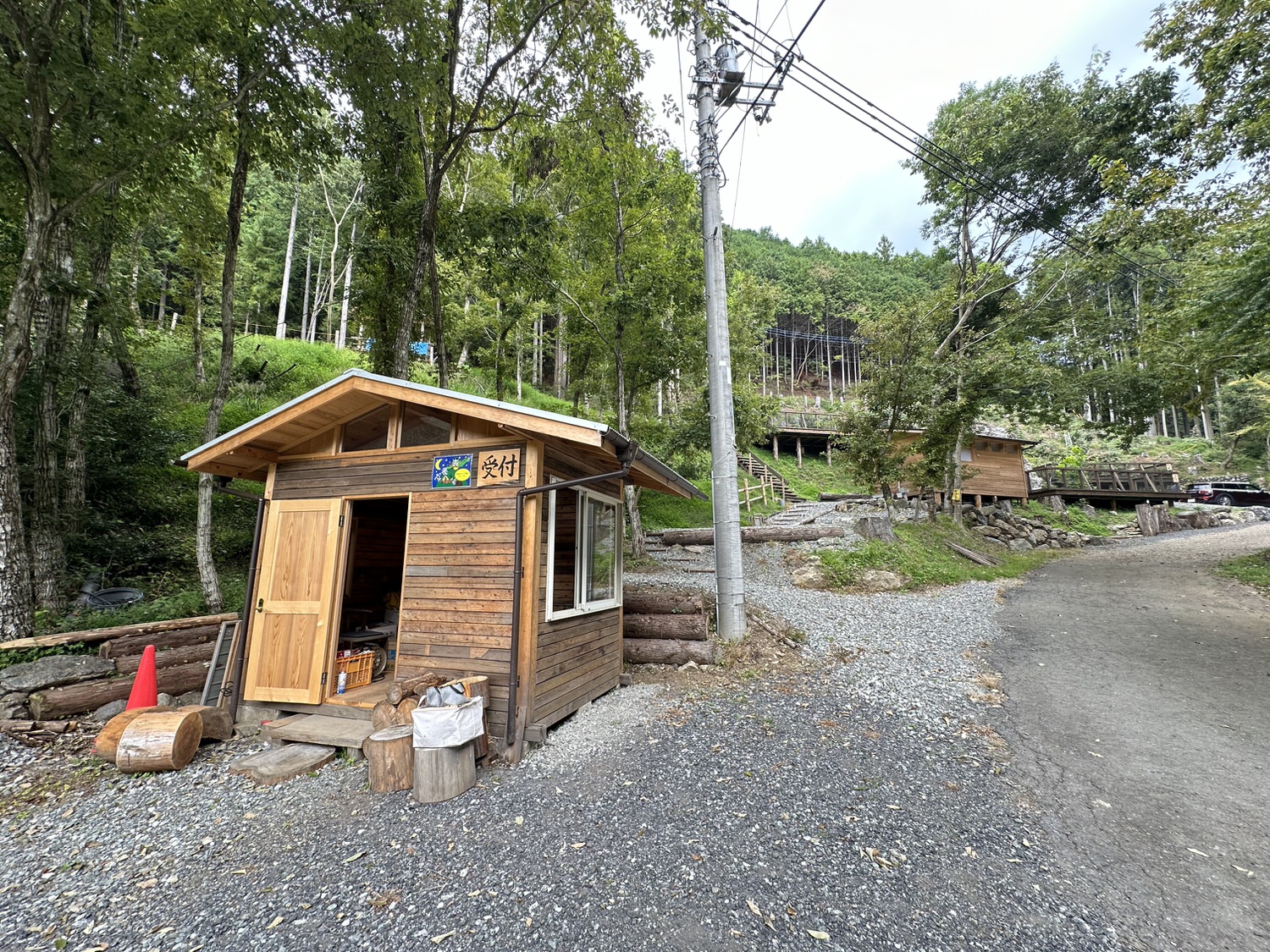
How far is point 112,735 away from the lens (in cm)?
434

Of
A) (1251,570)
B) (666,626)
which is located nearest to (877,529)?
(1251,570)

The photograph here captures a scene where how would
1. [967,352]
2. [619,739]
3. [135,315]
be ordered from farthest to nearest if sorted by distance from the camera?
[967,352] → [135,315] → [619,739]

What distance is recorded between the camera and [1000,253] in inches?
674

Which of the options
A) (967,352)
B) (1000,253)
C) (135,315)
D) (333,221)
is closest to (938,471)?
(967,352)

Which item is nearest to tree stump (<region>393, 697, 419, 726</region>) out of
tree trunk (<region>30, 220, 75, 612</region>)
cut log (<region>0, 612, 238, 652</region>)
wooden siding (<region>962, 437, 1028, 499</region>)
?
cut log (<region>0, 612, 238, 652</region>)

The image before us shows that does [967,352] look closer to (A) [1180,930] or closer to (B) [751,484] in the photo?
(B) [751,484]

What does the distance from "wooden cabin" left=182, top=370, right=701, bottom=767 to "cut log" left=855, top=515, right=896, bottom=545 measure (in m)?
8.30

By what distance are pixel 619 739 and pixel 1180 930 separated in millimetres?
3483

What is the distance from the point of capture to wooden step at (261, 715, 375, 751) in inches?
176

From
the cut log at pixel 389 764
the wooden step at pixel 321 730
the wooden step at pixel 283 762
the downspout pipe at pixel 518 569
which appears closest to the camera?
the cut log at pixel 389 764

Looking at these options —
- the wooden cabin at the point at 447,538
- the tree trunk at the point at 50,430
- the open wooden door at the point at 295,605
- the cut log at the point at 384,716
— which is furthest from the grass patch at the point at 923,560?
the tree trunk at the point at 50,430

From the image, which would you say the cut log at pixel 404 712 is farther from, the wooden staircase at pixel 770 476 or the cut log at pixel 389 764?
the wooden staircase at pixel 770 476

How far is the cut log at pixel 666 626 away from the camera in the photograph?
6.62 meters

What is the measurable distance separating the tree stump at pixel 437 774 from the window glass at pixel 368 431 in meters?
3.14
